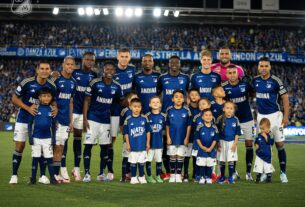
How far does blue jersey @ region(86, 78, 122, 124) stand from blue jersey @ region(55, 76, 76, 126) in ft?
1.27

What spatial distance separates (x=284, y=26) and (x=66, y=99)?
38361mm

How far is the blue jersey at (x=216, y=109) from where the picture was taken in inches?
420

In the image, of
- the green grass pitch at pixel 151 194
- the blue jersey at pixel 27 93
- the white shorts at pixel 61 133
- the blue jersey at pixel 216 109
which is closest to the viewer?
the green grass pitch at pixel 151 194

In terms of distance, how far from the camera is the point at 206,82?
424 inches

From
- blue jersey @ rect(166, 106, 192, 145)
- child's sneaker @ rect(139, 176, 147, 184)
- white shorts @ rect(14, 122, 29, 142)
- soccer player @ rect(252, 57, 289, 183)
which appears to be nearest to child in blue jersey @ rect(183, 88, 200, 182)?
blue jersey @ rect(166, 106, 192, 145)

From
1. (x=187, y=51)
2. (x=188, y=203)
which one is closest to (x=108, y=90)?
(x=188, y=203)

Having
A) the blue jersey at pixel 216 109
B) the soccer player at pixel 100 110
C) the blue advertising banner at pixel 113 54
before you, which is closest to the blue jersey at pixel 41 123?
the soccer player at pixel 100 110

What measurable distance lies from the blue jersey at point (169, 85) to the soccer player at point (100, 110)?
0.98 meters

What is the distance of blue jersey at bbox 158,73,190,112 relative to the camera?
10797 millimetres

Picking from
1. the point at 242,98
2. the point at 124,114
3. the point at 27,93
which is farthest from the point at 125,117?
the point at 242,98

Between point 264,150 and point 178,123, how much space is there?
70.2 inches

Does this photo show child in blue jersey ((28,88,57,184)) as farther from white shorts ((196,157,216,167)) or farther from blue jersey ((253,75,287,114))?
blue jersey ((253,75,287,114))

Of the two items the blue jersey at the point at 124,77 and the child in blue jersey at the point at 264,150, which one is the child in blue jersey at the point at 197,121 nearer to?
the child in blue jersey at the point at 264,150

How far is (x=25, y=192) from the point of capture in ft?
28.5
